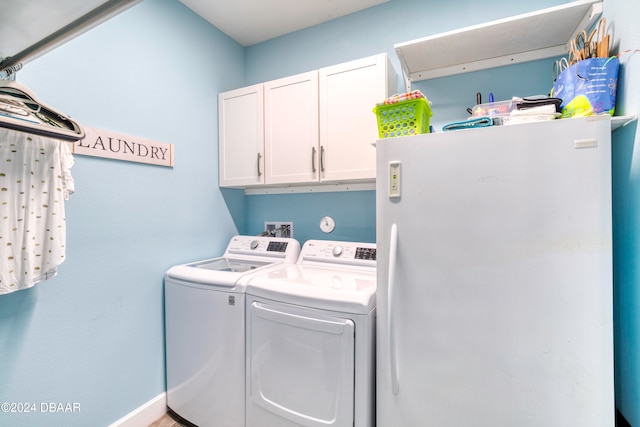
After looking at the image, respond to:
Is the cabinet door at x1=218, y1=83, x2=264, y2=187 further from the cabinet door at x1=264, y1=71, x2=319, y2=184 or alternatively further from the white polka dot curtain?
the white polka dot curtain

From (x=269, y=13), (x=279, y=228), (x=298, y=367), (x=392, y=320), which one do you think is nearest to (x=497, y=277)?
(x=392, y=320)

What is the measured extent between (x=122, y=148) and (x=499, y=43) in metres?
2.23

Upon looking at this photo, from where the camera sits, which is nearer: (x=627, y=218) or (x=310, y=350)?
(x=627, y=218)

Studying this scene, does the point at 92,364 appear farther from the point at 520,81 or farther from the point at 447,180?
the point at 520,81

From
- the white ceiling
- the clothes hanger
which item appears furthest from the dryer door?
the white ceiling

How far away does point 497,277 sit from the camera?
957 millimetres

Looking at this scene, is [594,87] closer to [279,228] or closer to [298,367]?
[298,367]

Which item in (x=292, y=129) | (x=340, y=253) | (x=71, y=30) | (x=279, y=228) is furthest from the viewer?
(x=279, y=228)

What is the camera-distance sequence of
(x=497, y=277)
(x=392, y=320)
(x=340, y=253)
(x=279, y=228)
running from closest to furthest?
(x=497, y=277), (x=392, y=320), (x=340, y=253), (x=279, y=228)

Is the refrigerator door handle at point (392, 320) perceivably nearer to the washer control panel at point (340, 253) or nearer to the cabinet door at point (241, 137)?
the washer control panel at point (340, 253)

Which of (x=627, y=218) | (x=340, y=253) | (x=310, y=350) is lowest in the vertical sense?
(x=310, y=350)

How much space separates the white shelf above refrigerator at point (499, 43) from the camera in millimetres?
1255

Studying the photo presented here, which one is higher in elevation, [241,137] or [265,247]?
[241,137]

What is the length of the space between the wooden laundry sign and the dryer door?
3.73 feet
